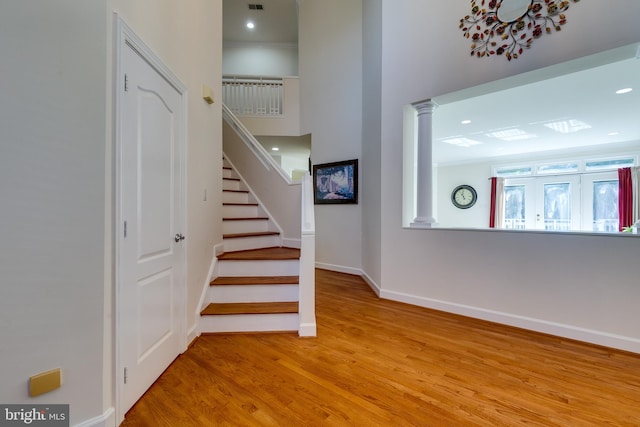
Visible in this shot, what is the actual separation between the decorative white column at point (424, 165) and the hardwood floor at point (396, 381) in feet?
4.10

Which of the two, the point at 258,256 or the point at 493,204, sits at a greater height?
the point at 493,204

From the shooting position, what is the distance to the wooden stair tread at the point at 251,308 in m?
2.42

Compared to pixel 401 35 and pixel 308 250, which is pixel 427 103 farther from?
pixel 308 250

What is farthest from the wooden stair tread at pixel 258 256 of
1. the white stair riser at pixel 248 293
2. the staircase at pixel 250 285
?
the white stair riser at pixel 248 293

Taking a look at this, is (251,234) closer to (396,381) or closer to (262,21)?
(396,381)

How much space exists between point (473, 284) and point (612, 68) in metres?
2.78

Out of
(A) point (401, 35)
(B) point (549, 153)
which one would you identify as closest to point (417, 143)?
(A) point (401, 35)

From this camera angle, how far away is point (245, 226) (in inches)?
141

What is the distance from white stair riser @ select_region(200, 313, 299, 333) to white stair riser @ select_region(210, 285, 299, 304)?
211 millimetres

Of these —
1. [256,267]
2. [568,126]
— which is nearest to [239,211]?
[256,267]

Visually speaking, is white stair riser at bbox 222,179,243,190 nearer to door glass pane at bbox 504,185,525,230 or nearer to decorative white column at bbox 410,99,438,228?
decorative white column at bbox 410,99,438,228

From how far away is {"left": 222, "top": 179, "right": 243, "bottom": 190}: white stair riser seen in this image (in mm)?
3971

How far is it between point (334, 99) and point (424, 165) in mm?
2406
